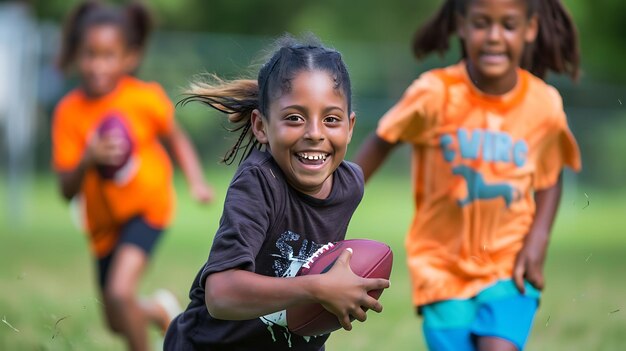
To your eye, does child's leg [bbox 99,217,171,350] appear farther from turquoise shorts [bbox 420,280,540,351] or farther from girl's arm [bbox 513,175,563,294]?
girl's arm [bbox 513,175,563,294]

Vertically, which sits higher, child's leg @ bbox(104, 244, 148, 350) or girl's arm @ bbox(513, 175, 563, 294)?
girl's arm @ bbox(513, 175, 563, 294)

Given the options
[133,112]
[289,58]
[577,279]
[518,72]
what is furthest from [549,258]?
[289,58]

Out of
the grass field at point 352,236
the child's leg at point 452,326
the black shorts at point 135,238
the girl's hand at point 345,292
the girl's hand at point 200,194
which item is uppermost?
the girl's hand at point 345,292

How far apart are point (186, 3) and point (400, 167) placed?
913cm

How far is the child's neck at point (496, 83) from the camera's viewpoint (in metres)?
Answer: 4.72

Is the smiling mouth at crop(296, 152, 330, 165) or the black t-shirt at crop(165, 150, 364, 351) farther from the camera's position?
the smiling mouth at crop(296, 152, 330, 165)

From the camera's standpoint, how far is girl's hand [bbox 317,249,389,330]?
10.3ft

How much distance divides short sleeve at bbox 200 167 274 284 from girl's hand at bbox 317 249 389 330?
0.77ft

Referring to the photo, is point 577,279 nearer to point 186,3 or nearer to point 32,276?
point 32,276

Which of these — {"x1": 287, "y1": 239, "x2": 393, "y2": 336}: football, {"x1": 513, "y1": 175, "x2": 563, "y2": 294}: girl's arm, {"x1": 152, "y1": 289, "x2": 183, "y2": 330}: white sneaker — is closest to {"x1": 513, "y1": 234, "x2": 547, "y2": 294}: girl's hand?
{"x1": 513, "y1": 175, "x2": 563, "y2": 294}: girl's arm

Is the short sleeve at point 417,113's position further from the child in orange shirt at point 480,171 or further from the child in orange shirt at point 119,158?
the child in orange shirt at point 119,158

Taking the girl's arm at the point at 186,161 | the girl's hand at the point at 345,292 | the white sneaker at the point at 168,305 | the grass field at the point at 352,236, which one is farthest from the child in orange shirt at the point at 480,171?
the girl's arm at the point at 186,161

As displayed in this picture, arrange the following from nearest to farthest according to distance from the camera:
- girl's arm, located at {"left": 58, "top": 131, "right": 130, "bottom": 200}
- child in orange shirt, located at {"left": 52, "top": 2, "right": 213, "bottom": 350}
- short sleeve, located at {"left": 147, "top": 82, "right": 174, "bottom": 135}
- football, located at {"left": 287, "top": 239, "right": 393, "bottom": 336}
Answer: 1. football, located at {"left": 287, "top": 239, "right": 393, "bottom": 336}
2. child in orange shirt, located at {"left": 52, "top": 2, "right": 213, "bottom": 350}
3. girl's arm, located at {"left": 58, "top": 131, "right": 130, "bottom": 200}
4. short sleeve, located at {"left": 147, "top": 82, "right": 174, "bottom": 135}

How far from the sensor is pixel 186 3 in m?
25.1
